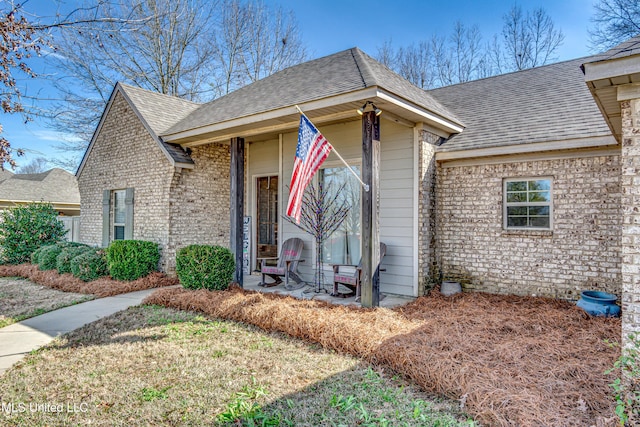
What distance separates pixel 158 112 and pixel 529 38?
18.2 metres

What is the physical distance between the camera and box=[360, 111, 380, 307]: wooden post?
564 centimetres

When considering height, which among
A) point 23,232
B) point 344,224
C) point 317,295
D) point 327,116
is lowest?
point 317,295

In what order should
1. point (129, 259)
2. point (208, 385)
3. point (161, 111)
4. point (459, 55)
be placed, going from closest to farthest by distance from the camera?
point (208, 385) → point (129, 259) → point (161, 111) → point (459, 55)

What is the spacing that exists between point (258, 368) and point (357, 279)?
286cm

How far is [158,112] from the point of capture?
9.72 meters

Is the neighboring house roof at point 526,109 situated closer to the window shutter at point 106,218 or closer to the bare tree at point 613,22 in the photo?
the bare tree at point 613,22

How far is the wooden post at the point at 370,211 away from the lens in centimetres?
564

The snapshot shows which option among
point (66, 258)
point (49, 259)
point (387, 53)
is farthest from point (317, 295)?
point (387, 53)

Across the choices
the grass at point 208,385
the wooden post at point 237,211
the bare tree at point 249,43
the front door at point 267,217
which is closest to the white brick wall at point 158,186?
the front door at point 267,217

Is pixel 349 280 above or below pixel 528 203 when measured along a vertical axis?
below

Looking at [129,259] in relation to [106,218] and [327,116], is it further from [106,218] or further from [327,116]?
[327,116]

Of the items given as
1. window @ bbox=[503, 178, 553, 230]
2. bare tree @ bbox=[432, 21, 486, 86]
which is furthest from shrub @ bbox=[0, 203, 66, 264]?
bare tree @ bbox=[432, 21, 486, 86]

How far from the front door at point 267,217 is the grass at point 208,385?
4.46 metres

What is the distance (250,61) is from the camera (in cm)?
1864
